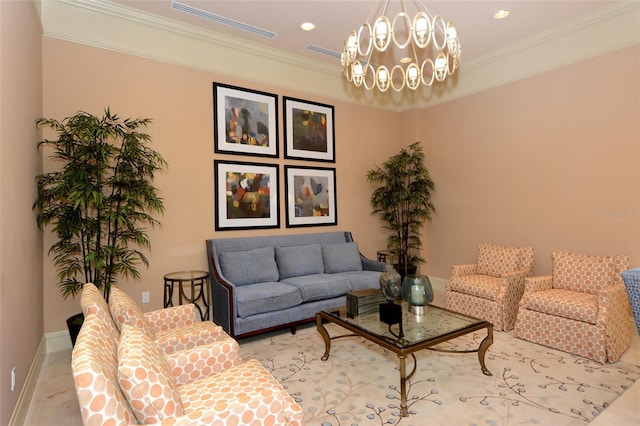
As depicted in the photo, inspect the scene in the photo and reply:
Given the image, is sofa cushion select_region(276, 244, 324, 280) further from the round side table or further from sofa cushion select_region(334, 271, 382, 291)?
the round side table

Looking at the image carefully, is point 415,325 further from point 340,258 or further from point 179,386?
point 340,258

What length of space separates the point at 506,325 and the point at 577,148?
225 centimetres

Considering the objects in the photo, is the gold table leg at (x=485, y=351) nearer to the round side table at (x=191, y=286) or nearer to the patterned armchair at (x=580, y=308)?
the patterned armchair at (x=580, y=308)

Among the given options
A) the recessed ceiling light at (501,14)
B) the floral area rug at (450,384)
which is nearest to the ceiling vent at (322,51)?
the recessed ceiling light at (501,14)

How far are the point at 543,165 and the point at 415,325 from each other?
305 centimetres

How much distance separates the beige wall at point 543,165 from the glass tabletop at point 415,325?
2.32m

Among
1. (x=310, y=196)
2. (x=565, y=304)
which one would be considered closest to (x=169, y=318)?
(x=310, y=196)

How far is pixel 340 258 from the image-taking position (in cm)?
477

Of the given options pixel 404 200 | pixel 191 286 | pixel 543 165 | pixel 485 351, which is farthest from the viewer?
pixel 404 200

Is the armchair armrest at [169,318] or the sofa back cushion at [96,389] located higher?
the sofa back cushion at [96,389]

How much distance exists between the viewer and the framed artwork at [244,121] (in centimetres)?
433

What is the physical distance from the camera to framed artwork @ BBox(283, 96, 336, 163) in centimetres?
490

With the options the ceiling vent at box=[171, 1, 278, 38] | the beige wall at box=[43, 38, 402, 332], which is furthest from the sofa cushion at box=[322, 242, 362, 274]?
the ceiling vent at box=[171, 1, 278, 38]

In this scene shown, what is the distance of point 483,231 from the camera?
5.08m
